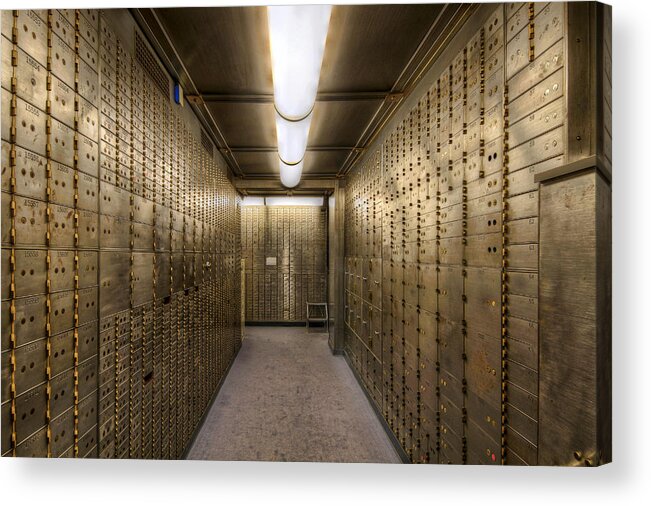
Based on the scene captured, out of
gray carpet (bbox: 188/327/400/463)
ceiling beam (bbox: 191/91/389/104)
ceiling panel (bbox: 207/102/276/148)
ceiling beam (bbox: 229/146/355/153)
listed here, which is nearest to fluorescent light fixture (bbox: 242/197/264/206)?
ceiling beam (bbox: 229/146/355/153)

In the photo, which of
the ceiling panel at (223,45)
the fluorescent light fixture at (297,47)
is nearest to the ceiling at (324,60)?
the ceiling panel at (223,45)

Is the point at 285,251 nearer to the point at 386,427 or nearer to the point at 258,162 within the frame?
the point at 258,162

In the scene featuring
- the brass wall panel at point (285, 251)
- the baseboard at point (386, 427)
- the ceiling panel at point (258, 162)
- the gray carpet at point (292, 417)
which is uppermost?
the ceiling panel at point (258, 162)

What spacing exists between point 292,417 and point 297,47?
9.98 ft

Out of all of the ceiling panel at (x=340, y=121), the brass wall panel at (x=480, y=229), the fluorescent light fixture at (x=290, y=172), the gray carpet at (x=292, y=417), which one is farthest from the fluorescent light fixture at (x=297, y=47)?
the gray carpet at (x=292, y=417)

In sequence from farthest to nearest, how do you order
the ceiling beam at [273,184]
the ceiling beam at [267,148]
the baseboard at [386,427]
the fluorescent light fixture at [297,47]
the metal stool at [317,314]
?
the metal stool at [317,314] → the ceiling beam at [273,184] → the ceiling beam at [267,148] → the baseboard at [386,427] → the fluorescent light fixture at [297,47]

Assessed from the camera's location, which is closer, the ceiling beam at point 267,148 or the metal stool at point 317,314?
the ceiling beam at point 267,148

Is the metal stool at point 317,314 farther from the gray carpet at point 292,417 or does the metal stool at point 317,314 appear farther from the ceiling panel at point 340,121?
the ceiling panel at point 340,121

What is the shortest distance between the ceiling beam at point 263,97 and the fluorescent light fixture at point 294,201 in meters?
4.13

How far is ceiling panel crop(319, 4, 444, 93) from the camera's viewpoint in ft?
5.29

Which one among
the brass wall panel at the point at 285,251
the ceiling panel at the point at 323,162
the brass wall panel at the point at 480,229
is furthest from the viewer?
the brass wall panel at the point at 285,251

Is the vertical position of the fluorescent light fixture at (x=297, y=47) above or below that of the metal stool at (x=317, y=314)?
above

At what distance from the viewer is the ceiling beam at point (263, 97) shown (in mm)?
2395

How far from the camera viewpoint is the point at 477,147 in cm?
147
